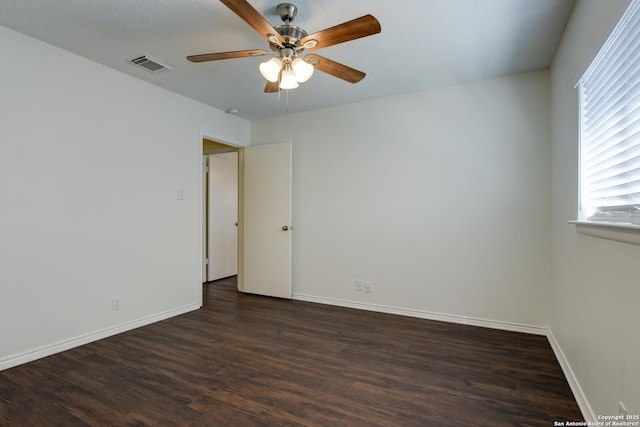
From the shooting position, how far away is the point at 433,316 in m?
3.42

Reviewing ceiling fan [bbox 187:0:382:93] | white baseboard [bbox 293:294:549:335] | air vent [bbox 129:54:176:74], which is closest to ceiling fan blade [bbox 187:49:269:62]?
ceiling fan [bbox 187:0:382:93]

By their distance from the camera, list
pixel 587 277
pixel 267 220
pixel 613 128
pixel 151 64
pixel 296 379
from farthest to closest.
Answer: pixel 267 220, pixel 151 64, pixel 296 379, pixel 587 277, pixel 613 128

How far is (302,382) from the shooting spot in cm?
215

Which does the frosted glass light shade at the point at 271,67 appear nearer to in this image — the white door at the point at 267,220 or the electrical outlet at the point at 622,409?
the white door at the point at 267,220

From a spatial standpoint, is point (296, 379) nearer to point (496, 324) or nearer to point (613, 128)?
point (496, 324)

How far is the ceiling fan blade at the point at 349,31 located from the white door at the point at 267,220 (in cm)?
236

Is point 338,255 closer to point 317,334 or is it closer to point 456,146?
point 317,334

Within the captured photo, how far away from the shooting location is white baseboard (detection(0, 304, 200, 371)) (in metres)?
2.36

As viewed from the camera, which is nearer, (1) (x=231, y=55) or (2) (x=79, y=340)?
(1) (x=231, y=55)

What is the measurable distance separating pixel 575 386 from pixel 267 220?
348 centimetres

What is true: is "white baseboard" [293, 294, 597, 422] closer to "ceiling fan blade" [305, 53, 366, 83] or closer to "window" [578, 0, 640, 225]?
"window" [578, 0, 640, 225]

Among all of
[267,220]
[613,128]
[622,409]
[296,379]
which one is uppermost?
[613,128]

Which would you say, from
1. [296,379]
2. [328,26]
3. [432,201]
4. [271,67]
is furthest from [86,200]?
[432,201]

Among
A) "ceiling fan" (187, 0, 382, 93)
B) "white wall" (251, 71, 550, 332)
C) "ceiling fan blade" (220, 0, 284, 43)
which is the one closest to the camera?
"ceiling fan blade" (220, 0, 284, 43)
